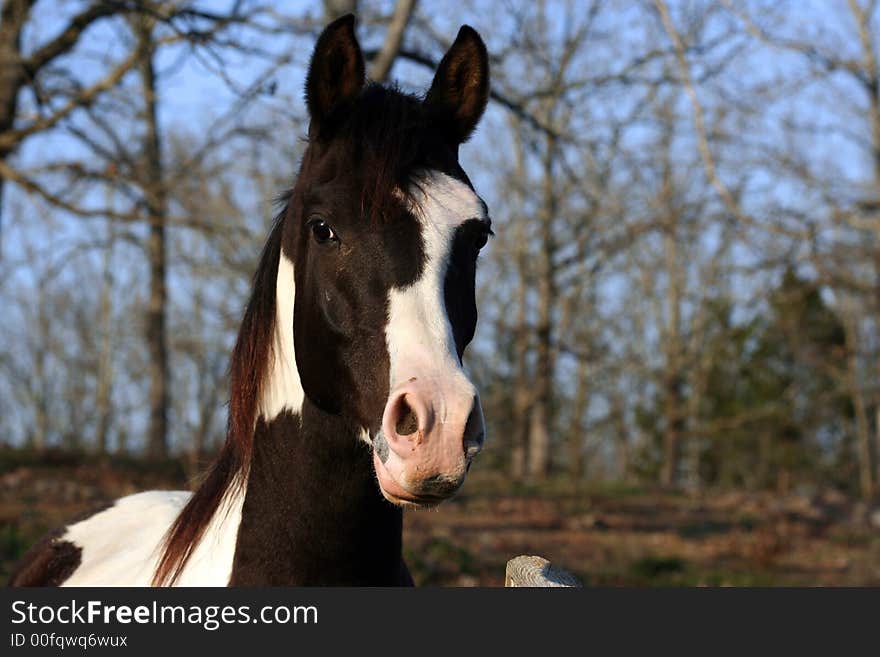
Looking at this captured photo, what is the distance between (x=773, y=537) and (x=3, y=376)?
35.1m

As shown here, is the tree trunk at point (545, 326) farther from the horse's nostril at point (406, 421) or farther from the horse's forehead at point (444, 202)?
the horse's nostril at point (406, 421)

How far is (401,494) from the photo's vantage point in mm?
1996

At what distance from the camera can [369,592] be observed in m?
2.31

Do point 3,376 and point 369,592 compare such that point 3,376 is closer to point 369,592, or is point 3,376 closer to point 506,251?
point 506,251

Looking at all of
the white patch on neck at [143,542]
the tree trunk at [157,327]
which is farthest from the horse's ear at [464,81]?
the tree trunk at [157,327]

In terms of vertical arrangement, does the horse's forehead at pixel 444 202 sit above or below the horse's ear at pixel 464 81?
below

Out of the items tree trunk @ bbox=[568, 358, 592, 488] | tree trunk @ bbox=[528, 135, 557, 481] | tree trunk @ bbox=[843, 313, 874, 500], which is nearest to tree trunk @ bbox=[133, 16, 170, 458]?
tree trunk @ bbox=[528, 135, 557, 481]

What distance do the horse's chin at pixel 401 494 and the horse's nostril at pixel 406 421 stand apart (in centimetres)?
11

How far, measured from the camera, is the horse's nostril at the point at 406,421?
77.5 inches

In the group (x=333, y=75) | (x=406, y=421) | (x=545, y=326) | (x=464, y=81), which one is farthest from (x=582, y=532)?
(x=406, y=421)

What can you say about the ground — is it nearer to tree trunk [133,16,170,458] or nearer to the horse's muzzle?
tree trunk [133,16,170,458]

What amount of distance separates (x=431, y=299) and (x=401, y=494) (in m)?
0.47

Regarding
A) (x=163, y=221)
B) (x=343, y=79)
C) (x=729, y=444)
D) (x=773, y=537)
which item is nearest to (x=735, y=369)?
(x=729, y=444)

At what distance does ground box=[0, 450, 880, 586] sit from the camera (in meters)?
8.68
